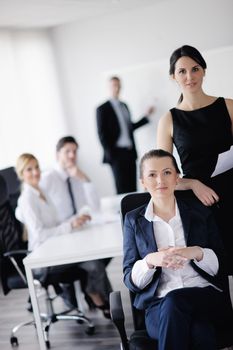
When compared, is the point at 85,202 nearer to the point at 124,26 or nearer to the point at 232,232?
the point at 232,232

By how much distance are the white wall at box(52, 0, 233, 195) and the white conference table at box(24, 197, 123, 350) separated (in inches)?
94.3

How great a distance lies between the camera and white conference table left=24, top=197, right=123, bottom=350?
2.93 meters

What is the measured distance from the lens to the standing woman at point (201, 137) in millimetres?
2398

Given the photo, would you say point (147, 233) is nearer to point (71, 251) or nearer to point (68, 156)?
point (71, 251)

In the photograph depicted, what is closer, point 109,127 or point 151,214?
point 151,214

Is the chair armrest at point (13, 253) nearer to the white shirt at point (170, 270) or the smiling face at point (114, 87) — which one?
the white shirt at point (170, 270)

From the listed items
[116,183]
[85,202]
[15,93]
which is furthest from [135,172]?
[85,202]

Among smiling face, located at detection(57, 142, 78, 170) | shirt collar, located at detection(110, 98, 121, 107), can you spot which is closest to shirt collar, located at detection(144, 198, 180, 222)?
smiling face, located at detection(57, 142, 78, 170)

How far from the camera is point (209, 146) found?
2.41 meters

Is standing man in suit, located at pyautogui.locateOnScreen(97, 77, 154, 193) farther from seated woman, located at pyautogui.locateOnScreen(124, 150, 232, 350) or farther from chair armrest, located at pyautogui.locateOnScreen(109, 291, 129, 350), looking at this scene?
chair armrest, located at pyautogui.locateOnScreen(109, 291, 129, 350)

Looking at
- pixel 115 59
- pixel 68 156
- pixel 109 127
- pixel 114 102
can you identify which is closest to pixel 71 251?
pixel 68 156

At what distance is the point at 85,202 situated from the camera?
4.07m

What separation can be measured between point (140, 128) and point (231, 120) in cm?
369

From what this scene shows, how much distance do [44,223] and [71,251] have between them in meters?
0.76
